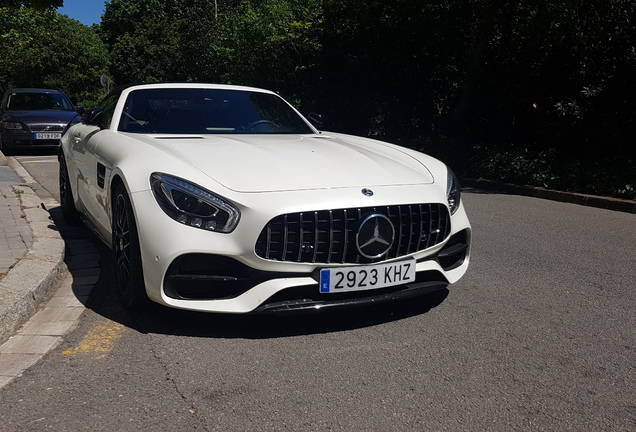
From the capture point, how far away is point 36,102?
16.3m

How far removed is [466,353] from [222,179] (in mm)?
1604

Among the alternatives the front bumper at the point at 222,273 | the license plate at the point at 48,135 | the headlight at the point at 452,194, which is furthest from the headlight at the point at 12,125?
the headlight at the point at 452,194

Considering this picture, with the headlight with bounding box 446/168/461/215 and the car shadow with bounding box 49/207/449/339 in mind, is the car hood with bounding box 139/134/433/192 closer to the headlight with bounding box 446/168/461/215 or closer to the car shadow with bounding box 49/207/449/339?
the headlight with bounding box 446/168/461/215

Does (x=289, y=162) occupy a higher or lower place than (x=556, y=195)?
higher

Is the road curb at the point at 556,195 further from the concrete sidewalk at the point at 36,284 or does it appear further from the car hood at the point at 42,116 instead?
the car hood at the point at 42,116

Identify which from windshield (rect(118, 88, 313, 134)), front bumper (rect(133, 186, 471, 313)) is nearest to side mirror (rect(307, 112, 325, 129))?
windshield (rect(118, 88, 313, 134))

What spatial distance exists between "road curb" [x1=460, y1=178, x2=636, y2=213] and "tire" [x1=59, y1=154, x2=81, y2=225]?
6.95 metres

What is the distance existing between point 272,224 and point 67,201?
3.73 metres

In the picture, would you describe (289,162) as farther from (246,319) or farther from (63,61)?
(63,61)

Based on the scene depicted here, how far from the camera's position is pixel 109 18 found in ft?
198

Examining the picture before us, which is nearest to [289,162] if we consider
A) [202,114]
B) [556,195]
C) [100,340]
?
[202,114]

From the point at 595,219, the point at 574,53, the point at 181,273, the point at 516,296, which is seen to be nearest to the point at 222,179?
the point at 181,273

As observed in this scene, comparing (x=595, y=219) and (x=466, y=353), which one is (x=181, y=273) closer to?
(x=466, y=353)

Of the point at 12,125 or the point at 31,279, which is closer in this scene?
the point at 31,279
